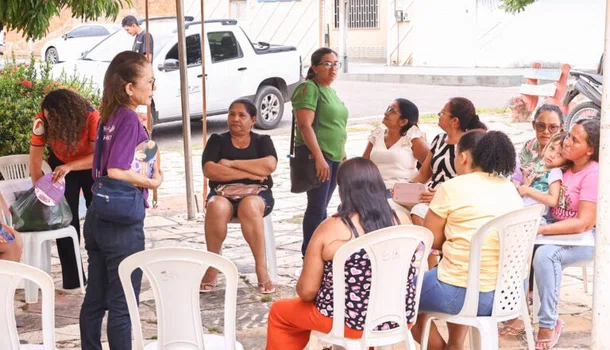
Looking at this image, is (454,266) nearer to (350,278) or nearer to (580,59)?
(350,278)

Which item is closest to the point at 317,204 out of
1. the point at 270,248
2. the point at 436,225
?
the point at 270,248

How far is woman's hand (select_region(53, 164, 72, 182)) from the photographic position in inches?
219

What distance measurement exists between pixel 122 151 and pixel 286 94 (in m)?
11.0

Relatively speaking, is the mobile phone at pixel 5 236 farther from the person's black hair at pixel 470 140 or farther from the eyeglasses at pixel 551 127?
the eyeglasses at pixel 551 127

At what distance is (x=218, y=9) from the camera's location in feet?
107

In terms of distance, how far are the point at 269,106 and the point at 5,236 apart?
31.7 feet

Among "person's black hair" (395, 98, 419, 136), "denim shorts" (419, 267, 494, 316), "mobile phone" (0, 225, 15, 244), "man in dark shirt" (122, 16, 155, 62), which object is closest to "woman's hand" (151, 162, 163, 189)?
"mobile phone" (0, 225, 15, 244)

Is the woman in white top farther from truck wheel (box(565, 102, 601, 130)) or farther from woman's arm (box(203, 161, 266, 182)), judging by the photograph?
truck wheel (box(565, 102, 601, 130))

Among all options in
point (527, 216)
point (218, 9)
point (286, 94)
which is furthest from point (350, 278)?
point (218, 9)

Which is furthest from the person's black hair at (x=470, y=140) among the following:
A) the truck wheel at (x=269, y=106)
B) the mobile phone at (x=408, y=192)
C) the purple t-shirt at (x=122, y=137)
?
the truck wheel at (x=269, y=106)

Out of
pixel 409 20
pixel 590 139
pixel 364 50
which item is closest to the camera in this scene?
pixel 590 139

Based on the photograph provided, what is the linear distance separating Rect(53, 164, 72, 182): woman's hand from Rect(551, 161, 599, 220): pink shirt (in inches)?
118

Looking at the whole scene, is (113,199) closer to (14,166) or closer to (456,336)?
(456,336)

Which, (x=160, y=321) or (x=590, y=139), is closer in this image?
(x=160, y=321)
